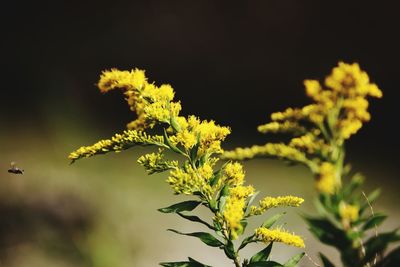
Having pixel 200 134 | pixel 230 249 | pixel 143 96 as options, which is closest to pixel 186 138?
pixel 200 134

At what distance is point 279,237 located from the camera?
38.9 inches

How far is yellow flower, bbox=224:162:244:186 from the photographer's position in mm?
1070

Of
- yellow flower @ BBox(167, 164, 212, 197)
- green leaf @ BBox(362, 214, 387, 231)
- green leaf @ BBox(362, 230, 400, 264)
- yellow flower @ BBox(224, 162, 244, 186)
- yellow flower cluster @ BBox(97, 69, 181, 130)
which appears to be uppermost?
yellow flower cluster @ BBox(97, 69, 181, 130)

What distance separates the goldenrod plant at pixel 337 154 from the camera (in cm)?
73

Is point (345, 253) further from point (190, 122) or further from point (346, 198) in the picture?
point (190, 122)

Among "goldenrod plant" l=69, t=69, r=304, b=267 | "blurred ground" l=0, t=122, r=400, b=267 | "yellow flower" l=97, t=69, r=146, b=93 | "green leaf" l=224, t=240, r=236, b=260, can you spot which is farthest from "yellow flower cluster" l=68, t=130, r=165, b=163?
"blurred ground" l=0, t=122, r=400, b=267

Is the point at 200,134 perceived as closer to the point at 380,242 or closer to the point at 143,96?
the point at 143,96

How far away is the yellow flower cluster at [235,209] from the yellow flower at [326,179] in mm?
275

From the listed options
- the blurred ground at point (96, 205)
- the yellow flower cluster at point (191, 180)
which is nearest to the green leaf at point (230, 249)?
the yellow flower cluster at point (191, 180)

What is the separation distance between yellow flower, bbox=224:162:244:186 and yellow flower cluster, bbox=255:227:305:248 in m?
0.13

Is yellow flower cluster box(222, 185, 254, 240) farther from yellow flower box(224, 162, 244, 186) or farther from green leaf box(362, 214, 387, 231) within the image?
green leaf box(362, 214, 387, 231)

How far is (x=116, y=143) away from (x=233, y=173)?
0.28 meters

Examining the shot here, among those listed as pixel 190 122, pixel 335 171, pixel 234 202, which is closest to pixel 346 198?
pixel 335 171

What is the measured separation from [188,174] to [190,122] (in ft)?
0.43
